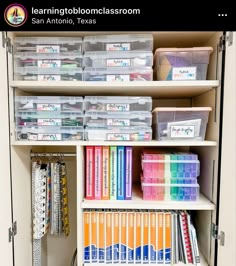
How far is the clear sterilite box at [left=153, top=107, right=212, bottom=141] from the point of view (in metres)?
1.03

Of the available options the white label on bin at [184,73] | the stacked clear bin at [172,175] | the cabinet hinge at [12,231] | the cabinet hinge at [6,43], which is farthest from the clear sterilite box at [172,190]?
the cabinet hinge at [6,43]

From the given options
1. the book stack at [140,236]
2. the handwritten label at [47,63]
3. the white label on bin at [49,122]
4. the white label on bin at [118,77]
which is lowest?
the book stack at [140,236]

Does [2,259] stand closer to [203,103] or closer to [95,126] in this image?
[95,126]

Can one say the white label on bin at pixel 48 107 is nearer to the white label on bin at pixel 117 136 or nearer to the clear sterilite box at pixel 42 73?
the clear sterilite box at pixel 42 73

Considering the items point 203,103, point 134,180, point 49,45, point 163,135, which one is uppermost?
point 49,45

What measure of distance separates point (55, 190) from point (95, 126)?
0.43 meters

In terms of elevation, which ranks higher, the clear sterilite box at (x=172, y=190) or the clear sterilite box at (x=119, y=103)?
the clear sterilite box at (x=119, y=103)

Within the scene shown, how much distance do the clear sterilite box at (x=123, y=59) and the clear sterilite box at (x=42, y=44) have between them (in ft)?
0.51

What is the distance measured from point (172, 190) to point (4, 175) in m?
0.77

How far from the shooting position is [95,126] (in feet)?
3.46

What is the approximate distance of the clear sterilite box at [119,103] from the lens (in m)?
1.05

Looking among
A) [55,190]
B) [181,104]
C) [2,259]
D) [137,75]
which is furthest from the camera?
[181,104]

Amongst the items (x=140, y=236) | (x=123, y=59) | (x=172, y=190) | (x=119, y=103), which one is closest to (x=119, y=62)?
(x=123, y=59)

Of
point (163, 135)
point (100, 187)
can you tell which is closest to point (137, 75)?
point (163, 135)
